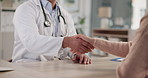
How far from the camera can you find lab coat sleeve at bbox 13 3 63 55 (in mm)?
1938

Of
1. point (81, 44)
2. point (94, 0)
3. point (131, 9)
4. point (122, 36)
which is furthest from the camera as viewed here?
point (94, 0)

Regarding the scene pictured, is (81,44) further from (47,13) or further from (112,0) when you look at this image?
(112,0)

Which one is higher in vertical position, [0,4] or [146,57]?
[0,4]

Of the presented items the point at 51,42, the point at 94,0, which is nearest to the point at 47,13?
the point at 51,42

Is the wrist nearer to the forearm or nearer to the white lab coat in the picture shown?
the white lab coat

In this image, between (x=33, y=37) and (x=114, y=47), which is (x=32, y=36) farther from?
(x=114, y=47)

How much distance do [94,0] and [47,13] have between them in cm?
415

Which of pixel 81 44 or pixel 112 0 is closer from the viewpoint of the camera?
pixel 81 44

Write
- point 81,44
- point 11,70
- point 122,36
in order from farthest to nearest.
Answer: point 122,36, point 81,44, point 11,70

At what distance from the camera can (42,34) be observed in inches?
84.7

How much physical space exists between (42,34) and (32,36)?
0.19 metres

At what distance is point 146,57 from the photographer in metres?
0.89

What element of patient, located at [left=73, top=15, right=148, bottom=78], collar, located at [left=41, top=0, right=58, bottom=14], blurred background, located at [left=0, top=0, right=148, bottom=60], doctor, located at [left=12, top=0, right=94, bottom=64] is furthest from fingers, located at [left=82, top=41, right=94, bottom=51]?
blurred background, located at [left=0, top=0, right=148, bottom=60]

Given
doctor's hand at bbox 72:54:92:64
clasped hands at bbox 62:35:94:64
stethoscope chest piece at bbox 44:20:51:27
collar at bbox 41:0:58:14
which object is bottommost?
doctor's hand at bbox 72:54:92:64
